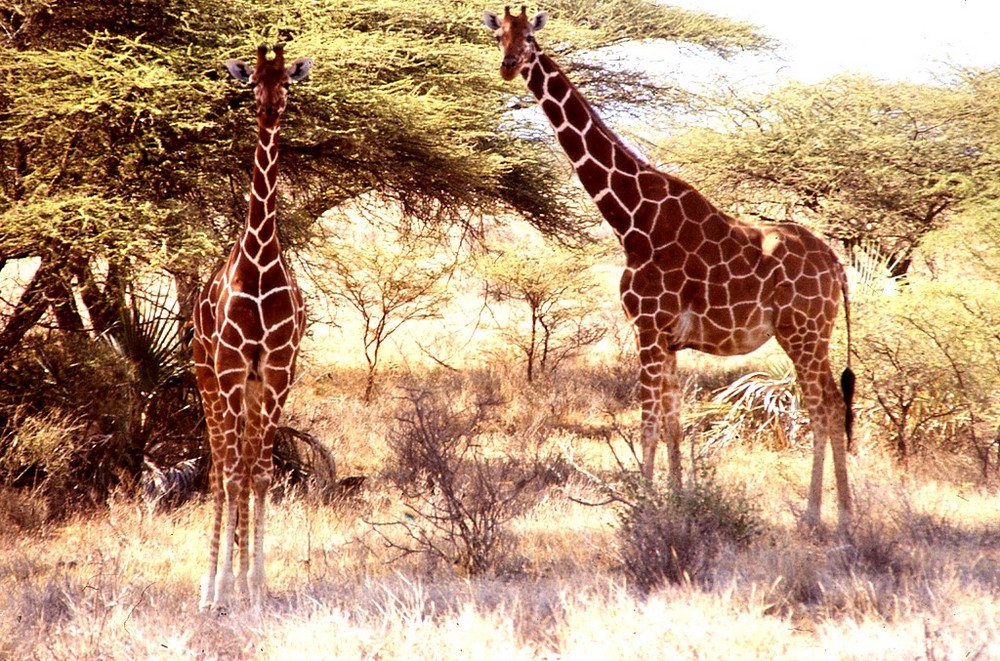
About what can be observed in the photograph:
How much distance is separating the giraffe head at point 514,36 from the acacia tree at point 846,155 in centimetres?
829

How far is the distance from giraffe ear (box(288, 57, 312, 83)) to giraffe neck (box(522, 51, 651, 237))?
1.62 metres

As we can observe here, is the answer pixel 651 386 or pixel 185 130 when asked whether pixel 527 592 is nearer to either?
pixel 651 386

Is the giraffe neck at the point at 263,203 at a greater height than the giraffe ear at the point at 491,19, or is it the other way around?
the giraffe ear at the point at 491,19

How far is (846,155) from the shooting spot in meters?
14.2

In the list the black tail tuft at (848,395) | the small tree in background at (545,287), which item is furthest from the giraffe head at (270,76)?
the small tree in background at (545,287)

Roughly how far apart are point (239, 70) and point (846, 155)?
10.5m

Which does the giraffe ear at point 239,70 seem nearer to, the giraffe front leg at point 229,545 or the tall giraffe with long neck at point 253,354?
the tall giraffe with long neck at point 253,354

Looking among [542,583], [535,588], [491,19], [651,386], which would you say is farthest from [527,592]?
[491,19]

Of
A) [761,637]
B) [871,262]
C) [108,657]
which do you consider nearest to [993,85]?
[871,262]

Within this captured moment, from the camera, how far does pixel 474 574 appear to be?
586 centimetres

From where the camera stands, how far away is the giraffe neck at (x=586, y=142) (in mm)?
6645

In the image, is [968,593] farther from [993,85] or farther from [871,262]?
[993,85]

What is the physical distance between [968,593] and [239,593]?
133 inches

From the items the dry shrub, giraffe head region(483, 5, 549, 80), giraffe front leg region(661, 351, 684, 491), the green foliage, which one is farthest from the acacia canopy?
the green foliage
